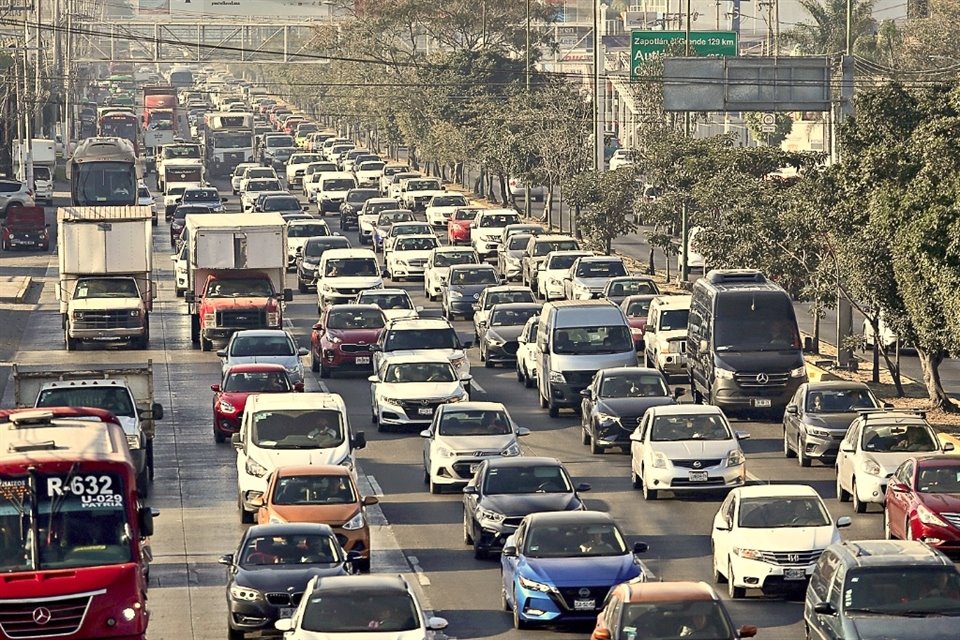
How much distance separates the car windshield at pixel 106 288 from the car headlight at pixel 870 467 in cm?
2579

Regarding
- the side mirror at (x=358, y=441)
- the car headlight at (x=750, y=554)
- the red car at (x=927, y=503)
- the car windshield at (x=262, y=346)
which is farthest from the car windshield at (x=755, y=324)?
the car headlight at (x=750, y=554)

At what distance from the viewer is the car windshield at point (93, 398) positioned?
3681 centimetres

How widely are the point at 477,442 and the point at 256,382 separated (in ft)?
23.9

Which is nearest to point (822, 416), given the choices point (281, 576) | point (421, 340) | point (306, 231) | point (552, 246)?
point (421, 340)

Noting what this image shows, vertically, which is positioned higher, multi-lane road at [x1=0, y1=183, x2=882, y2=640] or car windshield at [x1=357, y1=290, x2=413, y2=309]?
car windshield at [x1=357, y1=290, x2=413, y2=309]

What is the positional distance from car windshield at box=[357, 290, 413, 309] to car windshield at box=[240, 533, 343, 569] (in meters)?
28.6

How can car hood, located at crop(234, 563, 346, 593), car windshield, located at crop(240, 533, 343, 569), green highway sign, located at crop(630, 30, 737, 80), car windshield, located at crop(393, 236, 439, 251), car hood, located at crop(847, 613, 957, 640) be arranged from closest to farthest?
1. car hood, located at crop(847, 613, 957, 640)
2. car hood, located at crop(234, 563, 346, 593)
3. car windshield, located at crop(240, 533, 343, 569)
4. car windshield, located at crop(393, 236, 439, 251)
5. green highway sign, located at crop(630, 30, 737, 80)

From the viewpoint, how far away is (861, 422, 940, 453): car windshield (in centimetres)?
3484

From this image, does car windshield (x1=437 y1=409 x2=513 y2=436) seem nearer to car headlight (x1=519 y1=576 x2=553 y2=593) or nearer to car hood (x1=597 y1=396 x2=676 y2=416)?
car hood (x1=597 y1=396 x2=676 y2=416)

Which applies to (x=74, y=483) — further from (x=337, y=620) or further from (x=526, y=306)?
(x=526, y=306)

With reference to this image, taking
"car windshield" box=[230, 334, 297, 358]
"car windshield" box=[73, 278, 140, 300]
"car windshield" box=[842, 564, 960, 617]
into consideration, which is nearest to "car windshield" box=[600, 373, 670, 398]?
"car windshield" box=[230, 334, 297, 358]

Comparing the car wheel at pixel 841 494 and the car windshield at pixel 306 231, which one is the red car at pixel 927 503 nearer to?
the car wheel at pixel 841 494

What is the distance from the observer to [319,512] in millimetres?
30391

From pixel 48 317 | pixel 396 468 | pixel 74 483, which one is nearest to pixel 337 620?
pixel 74 483
